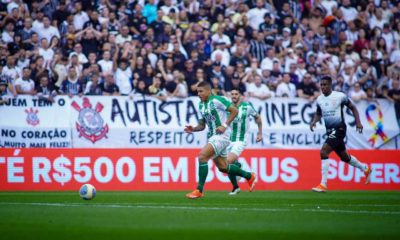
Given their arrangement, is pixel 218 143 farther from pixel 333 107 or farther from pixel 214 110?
pixel 333 107

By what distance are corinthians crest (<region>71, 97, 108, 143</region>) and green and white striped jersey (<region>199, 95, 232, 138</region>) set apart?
7.62 meters

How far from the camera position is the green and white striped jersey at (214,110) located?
54.0ft

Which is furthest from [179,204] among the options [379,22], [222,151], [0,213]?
[379,22]

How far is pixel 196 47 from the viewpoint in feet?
84.2

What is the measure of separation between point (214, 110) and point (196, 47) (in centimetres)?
945

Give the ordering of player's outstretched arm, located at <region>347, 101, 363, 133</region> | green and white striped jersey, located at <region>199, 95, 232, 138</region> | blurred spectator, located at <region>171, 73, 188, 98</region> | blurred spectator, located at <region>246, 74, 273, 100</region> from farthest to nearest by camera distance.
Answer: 1. blurred spectator, located at <region>246, 74, 273, 100</region>
2. blurred spectator, located at <region>171, 73, 188, 98</region>
3. player's outstretched arm, located at <region>347, 101, 363, 133</region>
4. green and white striped jersey, located at <region>199, 95, 232, 138</region>

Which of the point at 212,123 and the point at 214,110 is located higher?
the point at 214,110

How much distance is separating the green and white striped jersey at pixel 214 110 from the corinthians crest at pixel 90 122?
25.0 feet

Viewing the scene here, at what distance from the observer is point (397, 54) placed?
92.0ft

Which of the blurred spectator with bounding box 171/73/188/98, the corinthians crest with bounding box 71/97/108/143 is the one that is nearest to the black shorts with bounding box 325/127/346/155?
the blurred spectator with bounding box 171/73/188/98

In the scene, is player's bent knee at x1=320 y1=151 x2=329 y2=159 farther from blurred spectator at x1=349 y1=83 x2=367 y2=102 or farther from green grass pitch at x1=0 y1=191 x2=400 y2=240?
blurred spectator at x1=349 y1=83 x2=367 y2=102

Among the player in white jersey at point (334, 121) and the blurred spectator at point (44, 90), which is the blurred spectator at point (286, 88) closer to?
the player in white jersey at point (334, 121)

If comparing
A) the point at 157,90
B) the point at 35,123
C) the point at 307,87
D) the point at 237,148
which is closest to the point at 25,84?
the point at 35,123

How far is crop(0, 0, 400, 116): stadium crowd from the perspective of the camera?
23.9 m
